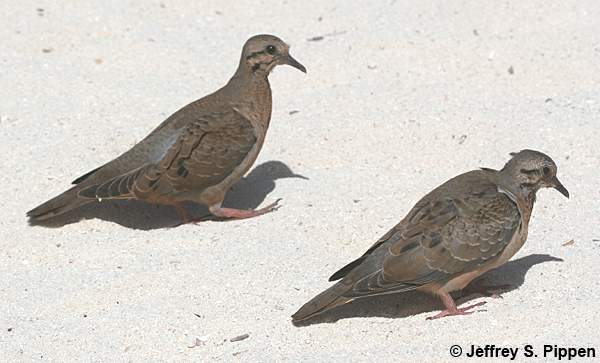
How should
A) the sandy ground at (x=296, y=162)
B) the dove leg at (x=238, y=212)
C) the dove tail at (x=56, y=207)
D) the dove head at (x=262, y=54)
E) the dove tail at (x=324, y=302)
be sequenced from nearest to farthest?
the dove tail at (x=324, y=302), the sandy ground at (x=296, y=162), the dove tail at (x=56, y=207), the dove leg at (x=238, y=212), the dove head at (x=262, y=54)

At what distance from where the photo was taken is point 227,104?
7.75m

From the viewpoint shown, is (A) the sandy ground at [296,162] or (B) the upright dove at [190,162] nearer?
(A) the sandy ground at [296,162]

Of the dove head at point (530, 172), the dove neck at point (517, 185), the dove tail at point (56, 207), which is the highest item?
the dove head at point (530, 172)

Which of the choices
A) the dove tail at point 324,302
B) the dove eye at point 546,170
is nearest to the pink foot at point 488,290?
the dove eye at point 546,170

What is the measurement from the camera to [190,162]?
7.42m

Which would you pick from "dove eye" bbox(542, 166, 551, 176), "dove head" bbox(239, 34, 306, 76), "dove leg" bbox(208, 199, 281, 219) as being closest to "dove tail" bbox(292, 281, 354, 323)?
"dove eye" bbox(542, 166, 551, 176)

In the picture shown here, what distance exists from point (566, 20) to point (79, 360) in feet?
17.8

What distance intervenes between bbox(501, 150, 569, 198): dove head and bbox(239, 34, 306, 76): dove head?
2.18 meters

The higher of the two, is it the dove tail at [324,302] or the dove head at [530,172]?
the dove head at [530,172]

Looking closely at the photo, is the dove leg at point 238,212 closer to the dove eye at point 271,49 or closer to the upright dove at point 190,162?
the upright dove at point 190,162

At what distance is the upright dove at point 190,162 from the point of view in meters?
7.37

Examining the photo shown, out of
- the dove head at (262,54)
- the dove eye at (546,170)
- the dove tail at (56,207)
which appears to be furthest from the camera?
the dove head at (262,54)

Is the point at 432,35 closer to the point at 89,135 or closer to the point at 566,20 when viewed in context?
the point at 566,20

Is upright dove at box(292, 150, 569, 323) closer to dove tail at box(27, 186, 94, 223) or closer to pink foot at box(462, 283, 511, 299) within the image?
pink foot at box(462, 283, 511, 299)
